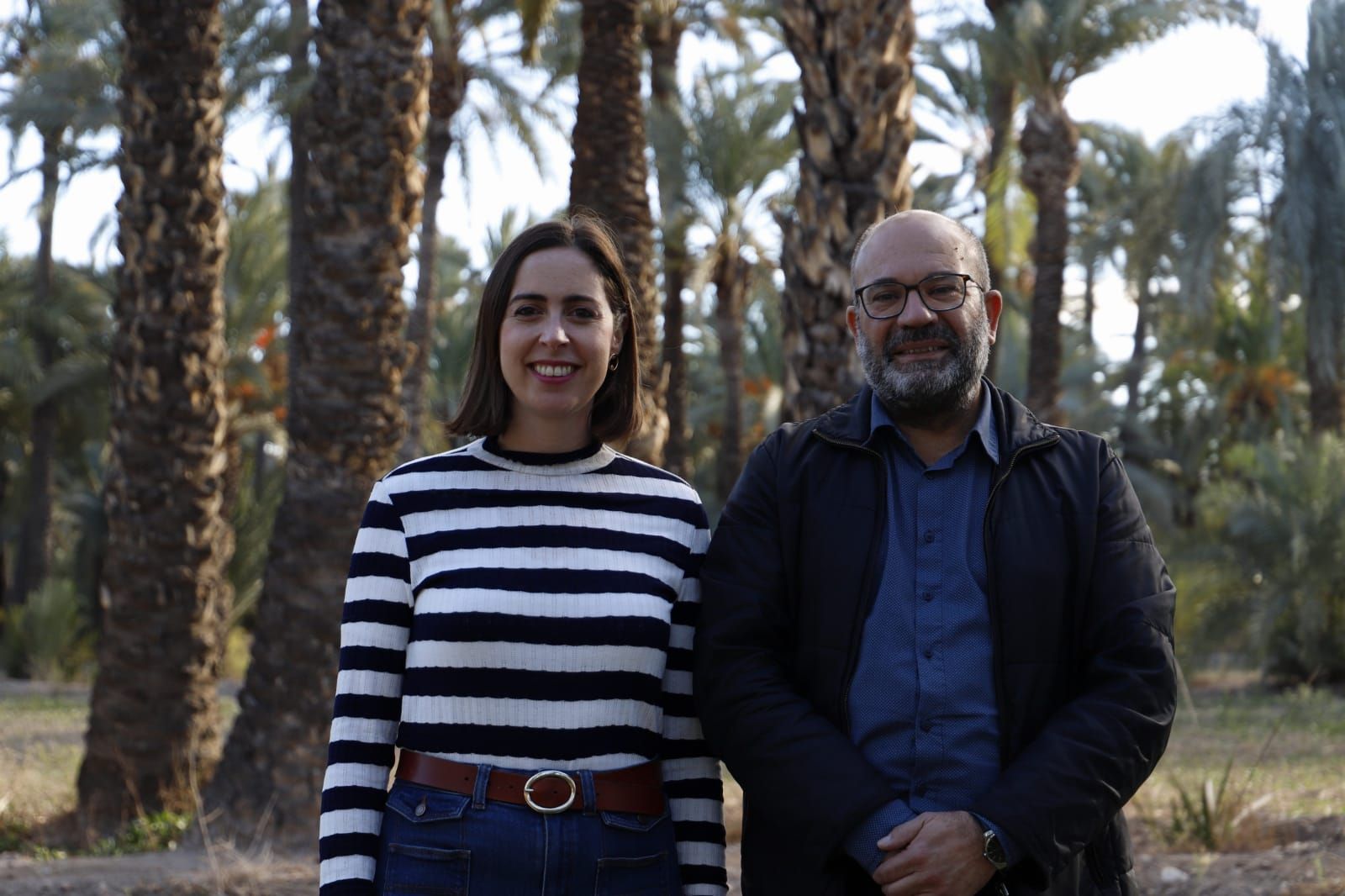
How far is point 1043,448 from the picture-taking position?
2.89 metres

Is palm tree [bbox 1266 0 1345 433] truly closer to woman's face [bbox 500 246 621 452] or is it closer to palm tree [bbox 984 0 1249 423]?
palm tree [bbox 984 0 1249 423]

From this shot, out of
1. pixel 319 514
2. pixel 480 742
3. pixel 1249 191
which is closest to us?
pixel 480 742

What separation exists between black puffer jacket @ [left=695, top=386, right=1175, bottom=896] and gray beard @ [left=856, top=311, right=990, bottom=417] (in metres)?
0.10

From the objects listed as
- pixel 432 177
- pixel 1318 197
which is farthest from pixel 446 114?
pixel 1318 197

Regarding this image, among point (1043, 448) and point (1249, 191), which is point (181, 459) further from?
point (1249, 191)

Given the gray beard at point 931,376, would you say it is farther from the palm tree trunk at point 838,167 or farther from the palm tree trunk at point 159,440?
the palm tree trunk at point 159,440

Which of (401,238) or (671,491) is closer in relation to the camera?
(671,491)

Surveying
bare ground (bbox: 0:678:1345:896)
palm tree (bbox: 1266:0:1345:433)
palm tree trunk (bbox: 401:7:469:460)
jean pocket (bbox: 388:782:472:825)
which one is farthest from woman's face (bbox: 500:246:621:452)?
palm tree (bbox: 1266:0:1345:433)

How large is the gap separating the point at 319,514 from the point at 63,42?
21.7 metres

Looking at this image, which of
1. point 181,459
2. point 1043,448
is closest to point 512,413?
point 1043,448

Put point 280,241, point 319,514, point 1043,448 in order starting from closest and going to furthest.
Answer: point 1043,448 → point 319,514 → point 280,241

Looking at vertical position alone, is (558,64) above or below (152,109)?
above

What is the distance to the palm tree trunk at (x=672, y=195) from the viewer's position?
69.0 feet

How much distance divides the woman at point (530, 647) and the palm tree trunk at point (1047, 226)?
603 inches
